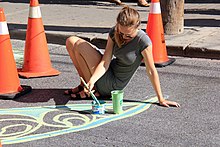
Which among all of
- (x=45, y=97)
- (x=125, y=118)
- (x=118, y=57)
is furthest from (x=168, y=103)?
(x=45, y=97)

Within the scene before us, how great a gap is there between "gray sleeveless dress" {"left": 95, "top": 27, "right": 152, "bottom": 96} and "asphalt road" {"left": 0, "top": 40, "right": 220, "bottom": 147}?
0.74 ft

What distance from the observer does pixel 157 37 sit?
6926 millimetres

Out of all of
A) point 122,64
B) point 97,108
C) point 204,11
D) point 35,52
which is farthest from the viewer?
point 204,11

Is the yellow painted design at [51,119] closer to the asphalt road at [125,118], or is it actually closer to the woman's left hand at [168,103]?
the asphalt road at [125,118]

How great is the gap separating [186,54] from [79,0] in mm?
6346

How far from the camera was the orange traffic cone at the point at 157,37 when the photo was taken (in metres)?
6.85

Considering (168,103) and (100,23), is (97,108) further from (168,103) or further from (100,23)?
(100,23)

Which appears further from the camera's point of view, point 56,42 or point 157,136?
point 56,42

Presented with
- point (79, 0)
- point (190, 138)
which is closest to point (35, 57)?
point (190, 138)

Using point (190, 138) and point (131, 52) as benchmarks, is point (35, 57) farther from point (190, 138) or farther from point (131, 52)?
point (190, 138)

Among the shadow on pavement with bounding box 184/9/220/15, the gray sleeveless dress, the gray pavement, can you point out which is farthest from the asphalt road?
the shadow on pavement with bounding box 184/9/220/15

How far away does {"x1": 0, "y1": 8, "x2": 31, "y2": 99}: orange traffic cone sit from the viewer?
5.67 m

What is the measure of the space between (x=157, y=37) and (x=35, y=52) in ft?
5.41

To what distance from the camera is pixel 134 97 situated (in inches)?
219
